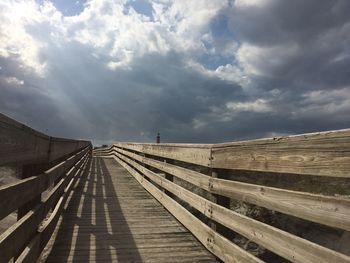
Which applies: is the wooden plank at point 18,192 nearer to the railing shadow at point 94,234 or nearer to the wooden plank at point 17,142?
the wooden plank at point 17,142

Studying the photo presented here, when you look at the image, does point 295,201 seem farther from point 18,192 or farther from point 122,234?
point 122,234

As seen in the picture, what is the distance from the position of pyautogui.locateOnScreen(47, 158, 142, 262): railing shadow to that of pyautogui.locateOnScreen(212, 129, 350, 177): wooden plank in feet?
6.66

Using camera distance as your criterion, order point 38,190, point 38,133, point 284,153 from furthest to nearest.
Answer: point 38,190, point 38,133, point 284,153

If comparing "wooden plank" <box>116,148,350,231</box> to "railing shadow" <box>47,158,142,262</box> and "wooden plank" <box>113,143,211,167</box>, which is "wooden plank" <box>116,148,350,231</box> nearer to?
"wooden plank" <box>113,143,211,167</box>

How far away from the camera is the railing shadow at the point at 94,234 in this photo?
4.82m

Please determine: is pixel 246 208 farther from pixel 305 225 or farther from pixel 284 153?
pixel 284 153

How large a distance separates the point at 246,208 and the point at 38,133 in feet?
31.6

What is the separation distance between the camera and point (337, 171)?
99.0 inches

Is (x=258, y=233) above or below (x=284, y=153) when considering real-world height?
below

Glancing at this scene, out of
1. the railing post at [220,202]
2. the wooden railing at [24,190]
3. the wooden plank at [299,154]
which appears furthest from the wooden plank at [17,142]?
the railing post at [220,202]

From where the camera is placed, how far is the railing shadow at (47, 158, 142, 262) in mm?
4824

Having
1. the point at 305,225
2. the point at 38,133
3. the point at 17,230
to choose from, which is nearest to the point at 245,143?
the point at 38,133

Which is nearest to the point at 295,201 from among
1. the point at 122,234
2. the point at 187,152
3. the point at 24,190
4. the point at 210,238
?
the point at 210,238

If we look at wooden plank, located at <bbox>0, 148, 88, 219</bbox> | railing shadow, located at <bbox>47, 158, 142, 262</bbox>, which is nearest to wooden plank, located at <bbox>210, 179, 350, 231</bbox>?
railing shadow, located at <bbox>47, 158, 142, 262</bbox>
